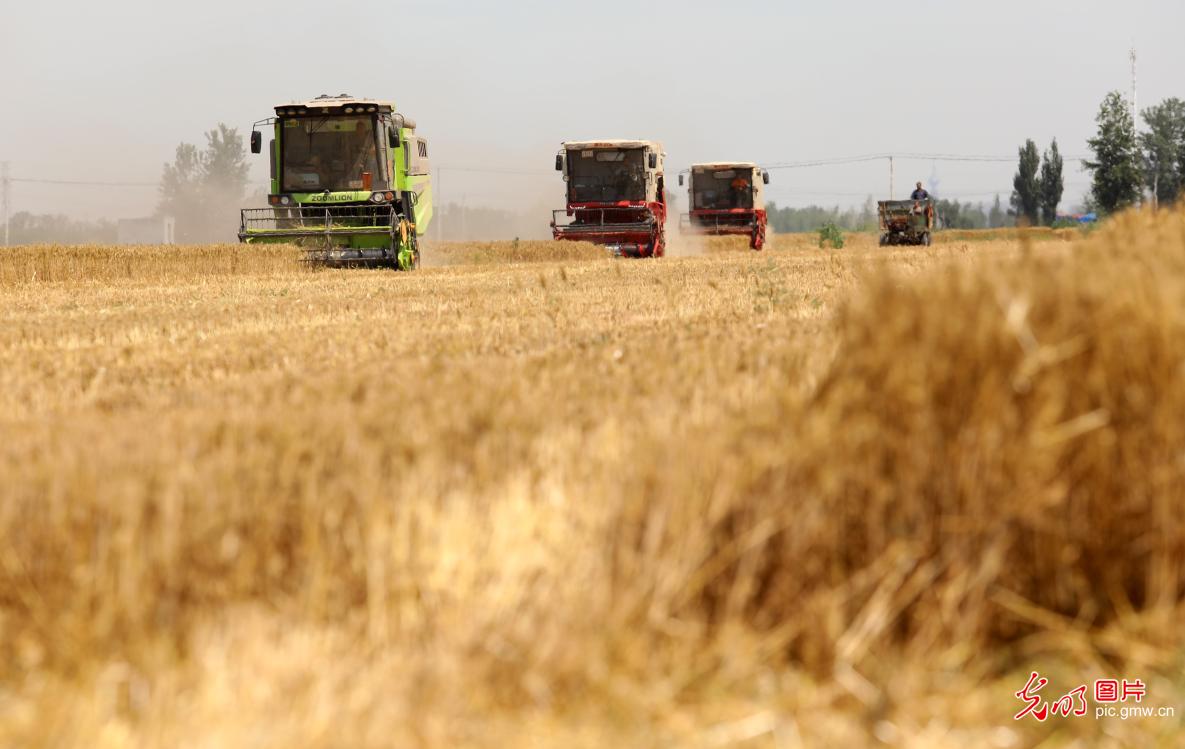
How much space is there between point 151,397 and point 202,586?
9.69 ft

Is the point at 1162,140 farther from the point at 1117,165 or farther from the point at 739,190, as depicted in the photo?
the point at 739,190

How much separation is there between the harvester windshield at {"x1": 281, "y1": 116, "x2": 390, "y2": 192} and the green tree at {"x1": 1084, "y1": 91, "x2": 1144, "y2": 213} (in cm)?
7949

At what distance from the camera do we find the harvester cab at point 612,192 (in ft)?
105

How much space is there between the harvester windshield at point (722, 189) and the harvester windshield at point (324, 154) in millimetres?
21255

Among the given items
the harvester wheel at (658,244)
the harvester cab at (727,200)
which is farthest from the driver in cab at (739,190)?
the harvester wheel at (658,244)

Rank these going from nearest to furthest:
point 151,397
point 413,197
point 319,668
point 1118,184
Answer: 1. point 319,668
2. point 151,397
3. point 413,197
4. point 1118,184

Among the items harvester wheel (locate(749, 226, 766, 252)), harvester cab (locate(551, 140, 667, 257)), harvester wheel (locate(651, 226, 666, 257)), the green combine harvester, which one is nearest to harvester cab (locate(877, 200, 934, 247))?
harvester wheel (locate(749, 226, 766, 252))

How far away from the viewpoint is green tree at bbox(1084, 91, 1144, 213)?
91125 millimetres

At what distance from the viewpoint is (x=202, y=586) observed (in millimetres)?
2768

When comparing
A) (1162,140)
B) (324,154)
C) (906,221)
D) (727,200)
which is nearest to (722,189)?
(727,200)

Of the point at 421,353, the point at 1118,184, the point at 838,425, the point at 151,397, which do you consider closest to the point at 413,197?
the point at 421,353

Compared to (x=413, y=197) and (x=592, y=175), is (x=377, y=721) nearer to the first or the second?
(x=413, y=197)

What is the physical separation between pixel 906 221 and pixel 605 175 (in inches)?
482

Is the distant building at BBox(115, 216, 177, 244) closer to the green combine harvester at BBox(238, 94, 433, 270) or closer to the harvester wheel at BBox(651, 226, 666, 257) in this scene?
the harvester wheel at BBox(651, 226, 666, 257)
